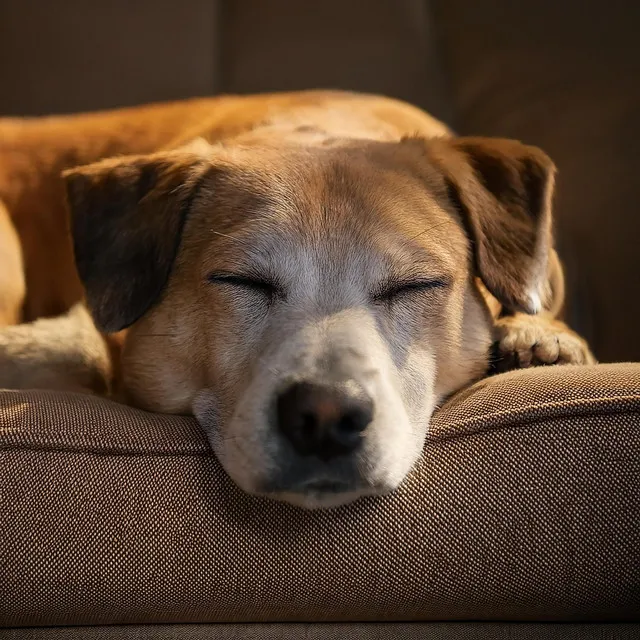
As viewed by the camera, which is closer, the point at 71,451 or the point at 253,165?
the point at 71,451

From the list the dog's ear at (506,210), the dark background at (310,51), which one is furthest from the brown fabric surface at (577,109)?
the dog's ear at (506,210)

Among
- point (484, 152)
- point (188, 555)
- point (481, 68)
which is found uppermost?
point (484, 152)

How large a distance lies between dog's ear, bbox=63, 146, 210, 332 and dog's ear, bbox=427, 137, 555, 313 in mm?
534

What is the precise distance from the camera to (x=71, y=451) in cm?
124

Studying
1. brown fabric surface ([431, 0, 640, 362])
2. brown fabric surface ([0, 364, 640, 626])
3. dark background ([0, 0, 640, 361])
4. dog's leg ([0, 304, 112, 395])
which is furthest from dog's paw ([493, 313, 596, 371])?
dark background ([0, 0, 640, 361])

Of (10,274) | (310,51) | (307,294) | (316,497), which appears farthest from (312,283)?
(310,51)

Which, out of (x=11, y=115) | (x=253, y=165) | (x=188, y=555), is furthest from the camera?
(x=11, y=115)

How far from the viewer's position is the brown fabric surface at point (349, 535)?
3.89 ft

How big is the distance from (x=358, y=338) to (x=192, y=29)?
207cm

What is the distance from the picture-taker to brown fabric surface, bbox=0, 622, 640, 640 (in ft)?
4.16

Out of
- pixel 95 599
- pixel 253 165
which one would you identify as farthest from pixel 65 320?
pixel 95 599

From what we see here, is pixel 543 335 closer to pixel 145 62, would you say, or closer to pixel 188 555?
pixel 188 555

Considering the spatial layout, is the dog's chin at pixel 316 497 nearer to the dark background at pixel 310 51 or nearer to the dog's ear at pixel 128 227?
the dog's ear at pixel 128 227

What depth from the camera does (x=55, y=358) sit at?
1781 millimetres
